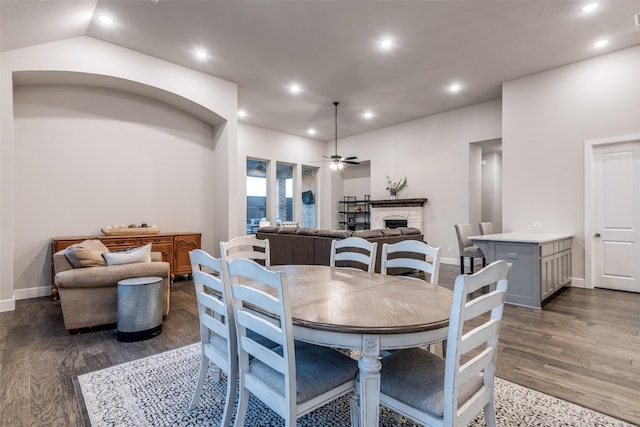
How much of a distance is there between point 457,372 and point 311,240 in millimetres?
4192

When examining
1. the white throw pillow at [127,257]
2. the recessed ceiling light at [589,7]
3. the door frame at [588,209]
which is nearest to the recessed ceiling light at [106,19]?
the white throw pillow at [127,257]

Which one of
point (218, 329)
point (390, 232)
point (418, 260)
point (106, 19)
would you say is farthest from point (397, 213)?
point (218, 329)

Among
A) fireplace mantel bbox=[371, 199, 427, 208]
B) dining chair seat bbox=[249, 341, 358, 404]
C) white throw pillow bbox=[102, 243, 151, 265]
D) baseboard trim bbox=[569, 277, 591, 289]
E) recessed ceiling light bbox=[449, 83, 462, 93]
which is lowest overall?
baseboard trim bbox=[569, 277, 591, 289]

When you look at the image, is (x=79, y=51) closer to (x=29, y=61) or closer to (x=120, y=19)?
(x=29, y=61)

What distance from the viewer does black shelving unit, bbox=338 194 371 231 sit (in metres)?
9.27

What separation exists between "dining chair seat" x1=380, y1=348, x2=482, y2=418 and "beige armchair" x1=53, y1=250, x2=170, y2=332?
2.77 m

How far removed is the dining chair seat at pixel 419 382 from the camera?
4.01 feet

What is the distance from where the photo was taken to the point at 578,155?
15.7 feet

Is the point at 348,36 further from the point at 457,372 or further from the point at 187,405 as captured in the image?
the point at 187,405

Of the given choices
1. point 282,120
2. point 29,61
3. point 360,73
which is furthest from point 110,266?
point 282,120

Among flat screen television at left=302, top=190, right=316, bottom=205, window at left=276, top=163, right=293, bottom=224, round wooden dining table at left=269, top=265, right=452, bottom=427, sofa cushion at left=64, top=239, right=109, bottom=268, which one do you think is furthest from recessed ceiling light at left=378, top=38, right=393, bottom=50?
flat screen television at left=302, top=190, right=316, bottom=205

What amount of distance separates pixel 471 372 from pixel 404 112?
6841mm

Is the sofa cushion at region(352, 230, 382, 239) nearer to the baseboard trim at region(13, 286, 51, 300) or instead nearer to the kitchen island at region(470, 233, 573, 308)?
the kitchen island at region(470, 233, 573, 308)

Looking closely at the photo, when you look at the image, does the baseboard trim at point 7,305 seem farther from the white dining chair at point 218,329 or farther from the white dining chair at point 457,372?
the white dining chair at point 457,372
